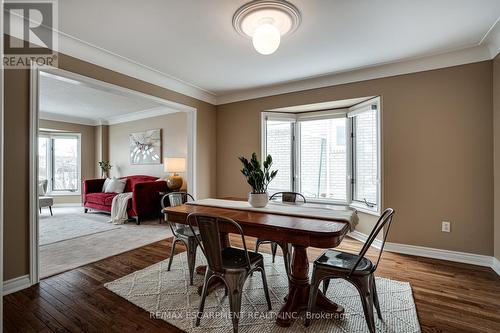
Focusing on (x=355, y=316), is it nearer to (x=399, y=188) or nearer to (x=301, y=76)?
(x=399, y=188)

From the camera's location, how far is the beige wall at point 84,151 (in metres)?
6.96

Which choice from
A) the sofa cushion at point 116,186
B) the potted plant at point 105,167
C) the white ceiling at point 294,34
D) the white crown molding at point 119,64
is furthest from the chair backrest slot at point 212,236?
the potted plant at point 105,167

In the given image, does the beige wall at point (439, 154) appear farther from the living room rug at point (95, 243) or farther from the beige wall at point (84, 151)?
the beige wall at point (84, 151)

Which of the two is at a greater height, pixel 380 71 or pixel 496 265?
pixel 380 71

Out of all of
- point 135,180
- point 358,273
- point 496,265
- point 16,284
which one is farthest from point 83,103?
point 496,265

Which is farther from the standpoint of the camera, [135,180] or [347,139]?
[135,180]

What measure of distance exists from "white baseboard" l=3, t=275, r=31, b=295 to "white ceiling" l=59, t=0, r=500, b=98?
2484mm

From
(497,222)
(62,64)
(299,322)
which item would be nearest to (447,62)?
(497,222)

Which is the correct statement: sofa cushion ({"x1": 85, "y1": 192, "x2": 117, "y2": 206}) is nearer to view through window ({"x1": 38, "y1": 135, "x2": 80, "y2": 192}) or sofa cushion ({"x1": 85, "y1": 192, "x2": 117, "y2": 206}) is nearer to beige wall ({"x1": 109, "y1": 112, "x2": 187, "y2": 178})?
beige wall ({"x1": 109, "y1": 112, "x2": 187, "y2": 178})

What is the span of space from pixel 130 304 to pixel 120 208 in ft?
10.7

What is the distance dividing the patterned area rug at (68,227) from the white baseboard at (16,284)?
4.81 ft

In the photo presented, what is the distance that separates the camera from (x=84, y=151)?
7.32 meters

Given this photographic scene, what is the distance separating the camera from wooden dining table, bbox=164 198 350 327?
159cm

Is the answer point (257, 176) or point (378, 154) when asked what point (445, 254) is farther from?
point (257, 176)
